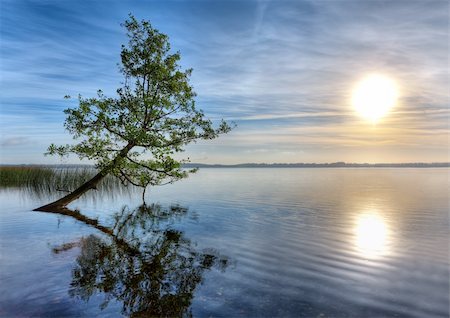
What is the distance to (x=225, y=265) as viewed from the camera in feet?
41.8

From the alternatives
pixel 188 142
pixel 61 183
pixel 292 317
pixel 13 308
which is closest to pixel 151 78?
pixel 188 142

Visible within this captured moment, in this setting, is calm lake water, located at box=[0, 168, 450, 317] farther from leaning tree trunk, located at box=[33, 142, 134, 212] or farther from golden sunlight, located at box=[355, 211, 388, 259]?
leaning tree trunk, located at box=[33, 142, 134, 212]

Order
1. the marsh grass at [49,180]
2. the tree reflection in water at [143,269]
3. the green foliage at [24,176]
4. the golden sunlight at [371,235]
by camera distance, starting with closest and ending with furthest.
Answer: the tree reflection in water at [143,269] < the golden sunlight at [371,235] < the marsh grass at [49,180] < the green foliage at [24,176]

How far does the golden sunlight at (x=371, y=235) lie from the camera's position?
15.1 meters

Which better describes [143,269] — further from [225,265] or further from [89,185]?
[89,185]

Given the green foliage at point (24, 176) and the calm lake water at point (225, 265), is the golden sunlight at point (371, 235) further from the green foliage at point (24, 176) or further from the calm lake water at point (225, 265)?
the green foliage at point (24, 176)

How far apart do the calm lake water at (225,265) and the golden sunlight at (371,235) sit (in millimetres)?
96

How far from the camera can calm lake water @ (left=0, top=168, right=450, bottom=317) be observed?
920 cm

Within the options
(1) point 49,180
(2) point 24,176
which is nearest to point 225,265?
(1) point 49,180

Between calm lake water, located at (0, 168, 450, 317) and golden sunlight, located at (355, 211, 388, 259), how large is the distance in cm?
10

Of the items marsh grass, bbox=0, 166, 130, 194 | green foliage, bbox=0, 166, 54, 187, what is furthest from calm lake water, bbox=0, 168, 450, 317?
green foliage, bbox=0, 166, 54, 187

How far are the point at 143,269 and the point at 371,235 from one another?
12.6 m

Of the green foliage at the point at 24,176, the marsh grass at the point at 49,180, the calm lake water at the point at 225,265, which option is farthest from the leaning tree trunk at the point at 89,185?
the green foliage at the point at 24,176

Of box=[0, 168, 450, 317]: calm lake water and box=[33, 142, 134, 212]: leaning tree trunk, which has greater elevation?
box=[33, 142, 134, 212]: leaning tree trunk
